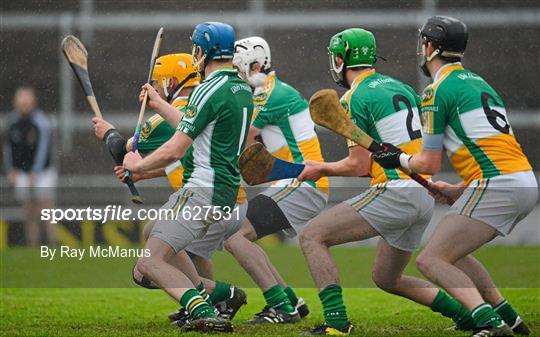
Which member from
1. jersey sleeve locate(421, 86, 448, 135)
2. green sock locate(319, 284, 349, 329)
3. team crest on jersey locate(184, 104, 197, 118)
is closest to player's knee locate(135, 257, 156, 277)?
team crest on jersey locate(184, 104, 197, 118)

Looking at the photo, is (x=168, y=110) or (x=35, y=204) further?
(x=35, y=204)

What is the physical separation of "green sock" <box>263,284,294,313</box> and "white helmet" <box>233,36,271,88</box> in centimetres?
151

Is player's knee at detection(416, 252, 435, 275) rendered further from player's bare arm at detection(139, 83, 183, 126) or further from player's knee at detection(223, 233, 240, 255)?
player's knee at detection(223, 233, 240, 255)

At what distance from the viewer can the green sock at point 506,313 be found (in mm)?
6730

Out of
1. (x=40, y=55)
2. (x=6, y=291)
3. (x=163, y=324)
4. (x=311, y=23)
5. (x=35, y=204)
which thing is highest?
(x=311, y=23)

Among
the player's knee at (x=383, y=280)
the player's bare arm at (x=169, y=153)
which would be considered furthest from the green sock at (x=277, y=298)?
the player's bare arm at (x=169, y=153)

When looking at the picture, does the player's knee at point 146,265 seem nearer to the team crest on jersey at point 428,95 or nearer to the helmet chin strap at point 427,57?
the team crest on jersey at point 428,95

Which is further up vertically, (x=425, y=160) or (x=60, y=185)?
(x=425, y=160)

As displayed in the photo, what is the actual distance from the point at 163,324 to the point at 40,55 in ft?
12.1

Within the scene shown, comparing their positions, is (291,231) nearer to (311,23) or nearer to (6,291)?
(311,23)

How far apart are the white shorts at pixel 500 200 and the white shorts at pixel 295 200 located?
1.97 metres

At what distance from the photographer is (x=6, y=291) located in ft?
31.4

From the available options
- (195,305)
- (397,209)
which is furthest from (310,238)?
(195,305)

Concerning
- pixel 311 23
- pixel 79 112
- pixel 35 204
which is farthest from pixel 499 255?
pixel 35 204
